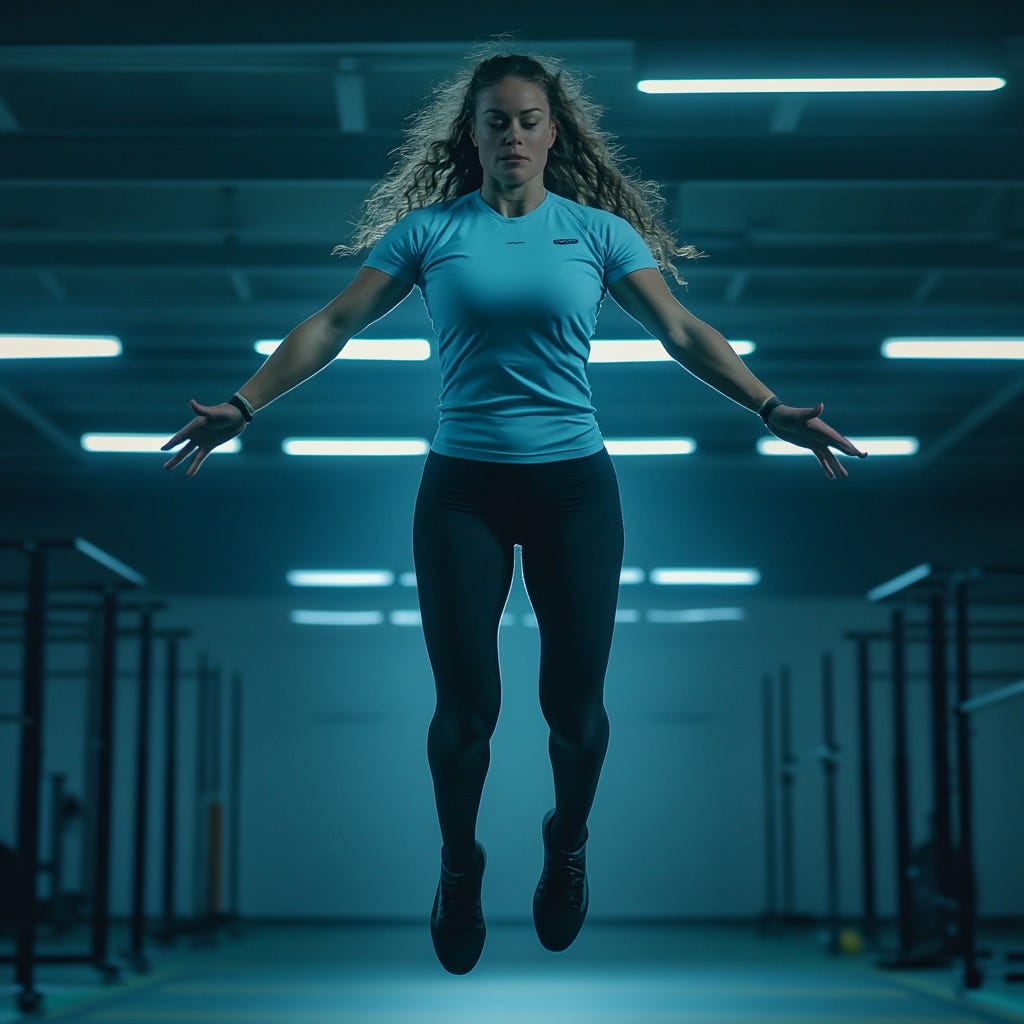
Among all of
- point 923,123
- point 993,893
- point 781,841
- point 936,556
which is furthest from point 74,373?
point 993,893

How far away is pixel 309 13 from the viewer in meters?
5.06

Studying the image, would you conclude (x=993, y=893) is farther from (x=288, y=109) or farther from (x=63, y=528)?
(x=288, y=109)

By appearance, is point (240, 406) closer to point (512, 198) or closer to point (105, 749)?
point (512, 198)

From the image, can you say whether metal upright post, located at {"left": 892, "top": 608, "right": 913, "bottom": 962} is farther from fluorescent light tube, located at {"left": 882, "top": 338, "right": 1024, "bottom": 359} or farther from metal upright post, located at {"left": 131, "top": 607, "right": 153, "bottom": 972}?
metal upright post, located at {"left": 131, "top": 607, "right": 153, "bottom": 972}

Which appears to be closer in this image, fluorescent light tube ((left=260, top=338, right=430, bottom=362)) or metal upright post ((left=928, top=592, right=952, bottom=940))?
metal upright post ((left=928, top=592, right=952, bottom=940))

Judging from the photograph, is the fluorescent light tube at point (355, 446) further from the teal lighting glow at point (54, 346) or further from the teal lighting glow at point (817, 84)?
the teal lighting glow at point (817, 84)

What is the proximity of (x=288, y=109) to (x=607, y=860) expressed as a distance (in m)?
9.32

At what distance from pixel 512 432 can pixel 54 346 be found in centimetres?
721

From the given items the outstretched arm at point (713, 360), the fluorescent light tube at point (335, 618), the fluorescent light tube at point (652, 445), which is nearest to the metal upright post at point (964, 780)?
the fluorescent light tube at point (652, 445)

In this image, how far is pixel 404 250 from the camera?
2.22m

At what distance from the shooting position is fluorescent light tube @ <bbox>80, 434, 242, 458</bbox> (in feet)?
35.3

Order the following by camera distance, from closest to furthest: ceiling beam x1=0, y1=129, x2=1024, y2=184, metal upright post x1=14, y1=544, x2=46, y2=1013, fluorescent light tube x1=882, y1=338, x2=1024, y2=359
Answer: ceiling beam x1=0, y1=129, x2=1024, y2=184, metal upright post x1=14, y1=544, x2=46, y2=1013, fluorescent light tube x1=882, y1=338, x2=1024, y2=359

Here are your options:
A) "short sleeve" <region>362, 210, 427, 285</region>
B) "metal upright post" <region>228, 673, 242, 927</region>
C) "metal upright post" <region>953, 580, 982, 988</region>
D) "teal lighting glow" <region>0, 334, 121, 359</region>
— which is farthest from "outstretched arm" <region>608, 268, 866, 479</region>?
"metal upright post" <region>228, 673, 242, 927</region>

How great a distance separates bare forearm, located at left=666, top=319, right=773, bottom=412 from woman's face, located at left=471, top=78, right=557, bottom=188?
1.09 ft
